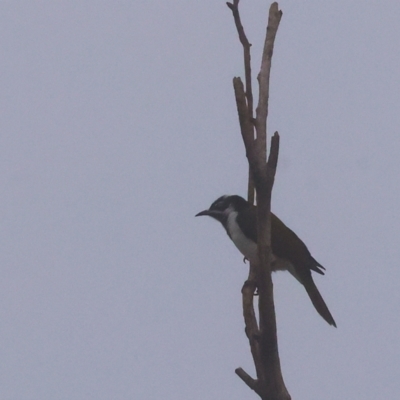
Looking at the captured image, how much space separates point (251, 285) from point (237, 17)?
1712 mm

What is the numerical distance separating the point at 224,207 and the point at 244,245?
0.79 m

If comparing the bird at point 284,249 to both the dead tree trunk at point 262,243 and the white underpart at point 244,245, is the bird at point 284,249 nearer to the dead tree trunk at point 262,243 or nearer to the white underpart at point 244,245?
the white underpart at point 244,245

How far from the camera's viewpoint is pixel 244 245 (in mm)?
7320

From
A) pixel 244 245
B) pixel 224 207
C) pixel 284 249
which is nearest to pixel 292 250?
pixel 284 249

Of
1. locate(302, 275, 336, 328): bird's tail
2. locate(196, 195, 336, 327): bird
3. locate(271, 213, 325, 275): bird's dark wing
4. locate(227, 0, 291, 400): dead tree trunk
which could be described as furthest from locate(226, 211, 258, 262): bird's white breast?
locate(227, 0, 291, 400): dead tree trunk

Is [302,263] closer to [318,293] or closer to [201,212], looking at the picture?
[318,293]

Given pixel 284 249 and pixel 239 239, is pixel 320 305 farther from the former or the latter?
pixel 239 239

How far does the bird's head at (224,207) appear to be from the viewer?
7.86 m

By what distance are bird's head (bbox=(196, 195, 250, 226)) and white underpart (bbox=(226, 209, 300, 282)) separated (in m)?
0.10

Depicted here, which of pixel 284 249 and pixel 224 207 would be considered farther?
pixel 224 207

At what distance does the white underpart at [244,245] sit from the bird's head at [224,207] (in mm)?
103

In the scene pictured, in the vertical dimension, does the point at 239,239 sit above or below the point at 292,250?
above

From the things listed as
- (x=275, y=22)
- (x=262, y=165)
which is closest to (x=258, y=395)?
(x=262, y=165)

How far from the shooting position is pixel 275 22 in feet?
17.1
